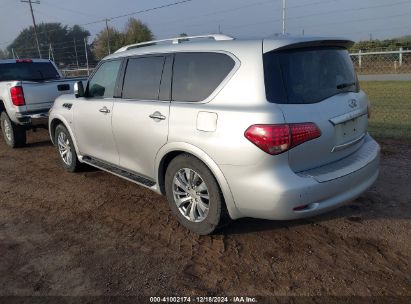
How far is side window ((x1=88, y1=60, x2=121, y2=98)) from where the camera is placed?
4.86 m

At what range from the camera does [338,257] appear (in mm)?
3369

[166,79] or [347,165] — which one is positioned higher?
[166,79]

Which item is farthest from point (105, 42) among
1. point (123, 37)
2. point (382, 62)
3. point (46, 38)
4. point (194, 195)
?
point (194, 195)

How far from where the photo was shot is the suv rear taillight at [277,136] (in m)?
3.04

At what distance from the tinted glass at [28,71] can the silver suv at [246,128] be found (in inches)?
221

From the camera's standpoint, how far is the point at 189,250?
11.8 ft

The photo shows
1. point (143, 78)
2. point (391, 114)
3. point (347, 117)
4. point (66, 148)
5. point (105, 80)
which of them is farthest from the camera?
point (391, 114)

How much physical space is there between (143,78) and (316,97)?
1.98m

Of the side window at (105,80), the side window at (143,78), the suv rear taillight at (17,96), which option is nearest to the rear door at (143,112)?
the side window at (143,78)

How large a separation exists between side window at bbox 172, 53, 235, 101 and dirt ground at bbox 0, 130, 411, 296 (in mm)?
1386

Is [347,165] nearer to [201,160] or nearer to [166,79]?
[201,160]

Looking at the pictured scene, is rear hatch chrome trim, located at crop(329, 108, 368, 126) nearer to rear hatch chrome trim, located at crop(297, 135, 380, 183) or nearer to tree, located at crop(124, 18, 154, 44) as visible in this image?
rear hatch chrome trim, located at crop(297, 135, 380, 183)

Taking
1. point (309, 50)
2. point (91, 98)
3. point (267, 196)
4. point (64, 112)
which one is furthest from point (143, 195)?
point (309, 50)

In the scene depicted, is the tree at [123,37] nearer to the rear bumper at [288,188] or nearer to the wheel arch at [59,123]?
the wheel arch at [59,123]
